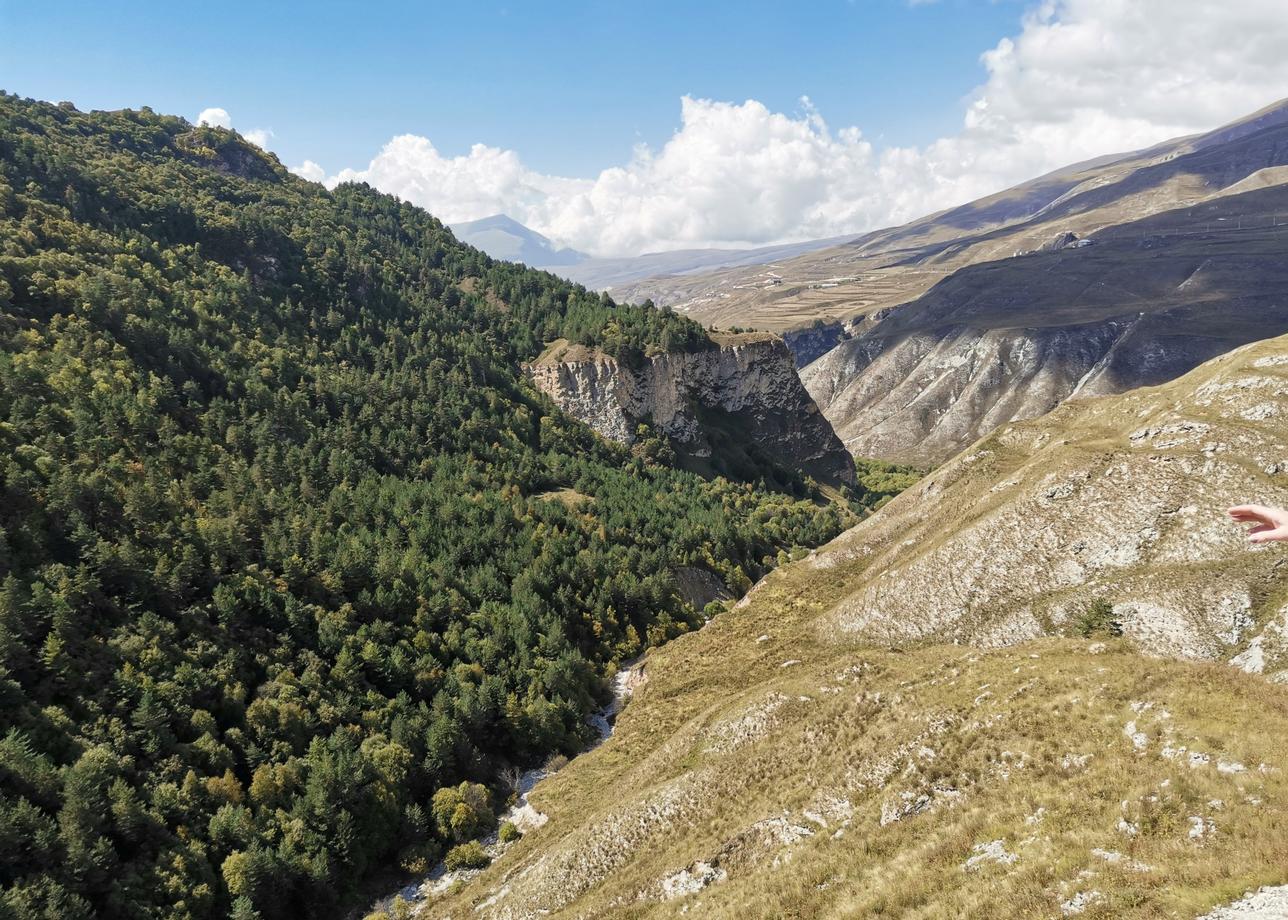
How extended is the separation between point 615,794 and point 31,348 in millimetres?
107374

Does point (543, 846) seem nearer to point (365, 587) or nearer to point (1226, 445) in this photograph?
point (365, 587)

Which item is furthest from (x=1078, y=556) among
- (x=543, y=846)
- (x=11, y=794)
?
(x=11, y=794)

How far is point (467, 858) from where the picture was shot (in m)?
58.8

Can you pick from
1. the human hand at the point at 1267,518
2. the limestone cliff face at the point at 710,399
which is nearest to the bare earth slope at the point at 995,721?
the human hand at the point at 1267,518

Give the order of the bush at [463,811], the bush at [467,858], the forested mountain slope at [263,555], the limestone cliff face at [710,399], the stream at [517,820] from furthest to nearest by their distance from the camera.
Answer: the limestone cliff face at [710,399] → the bush at [463,811] → the bush at [467,858] → the stream at [517,820] → the forested mountain slope at [263,555]

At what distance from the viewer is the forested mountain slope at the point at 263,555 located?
5500 centimetres

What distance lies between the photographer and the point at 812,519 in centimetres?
13838

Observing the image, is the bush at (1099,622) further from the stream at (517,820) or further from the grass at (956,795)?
the stream at (517,820)

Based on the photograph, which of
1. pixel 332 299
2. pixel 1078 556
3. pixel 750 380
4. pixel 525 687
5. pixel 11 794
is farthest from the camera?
pixel 750 380

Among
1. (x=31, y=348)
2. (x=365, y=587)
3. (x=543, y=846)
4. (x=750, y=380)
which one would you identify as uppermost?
(x=31, y=348)

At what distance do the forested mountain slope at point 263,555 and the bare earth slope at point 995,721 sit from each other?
55.7ft

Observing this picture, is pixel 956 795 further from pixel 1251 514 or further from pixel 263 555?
pixel 263 555

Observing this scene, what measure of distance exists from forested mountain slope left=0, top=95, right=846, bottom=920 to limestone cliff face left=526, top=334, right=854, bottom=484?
27.5 ft

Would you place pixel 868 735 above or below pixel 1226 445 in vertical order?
below
